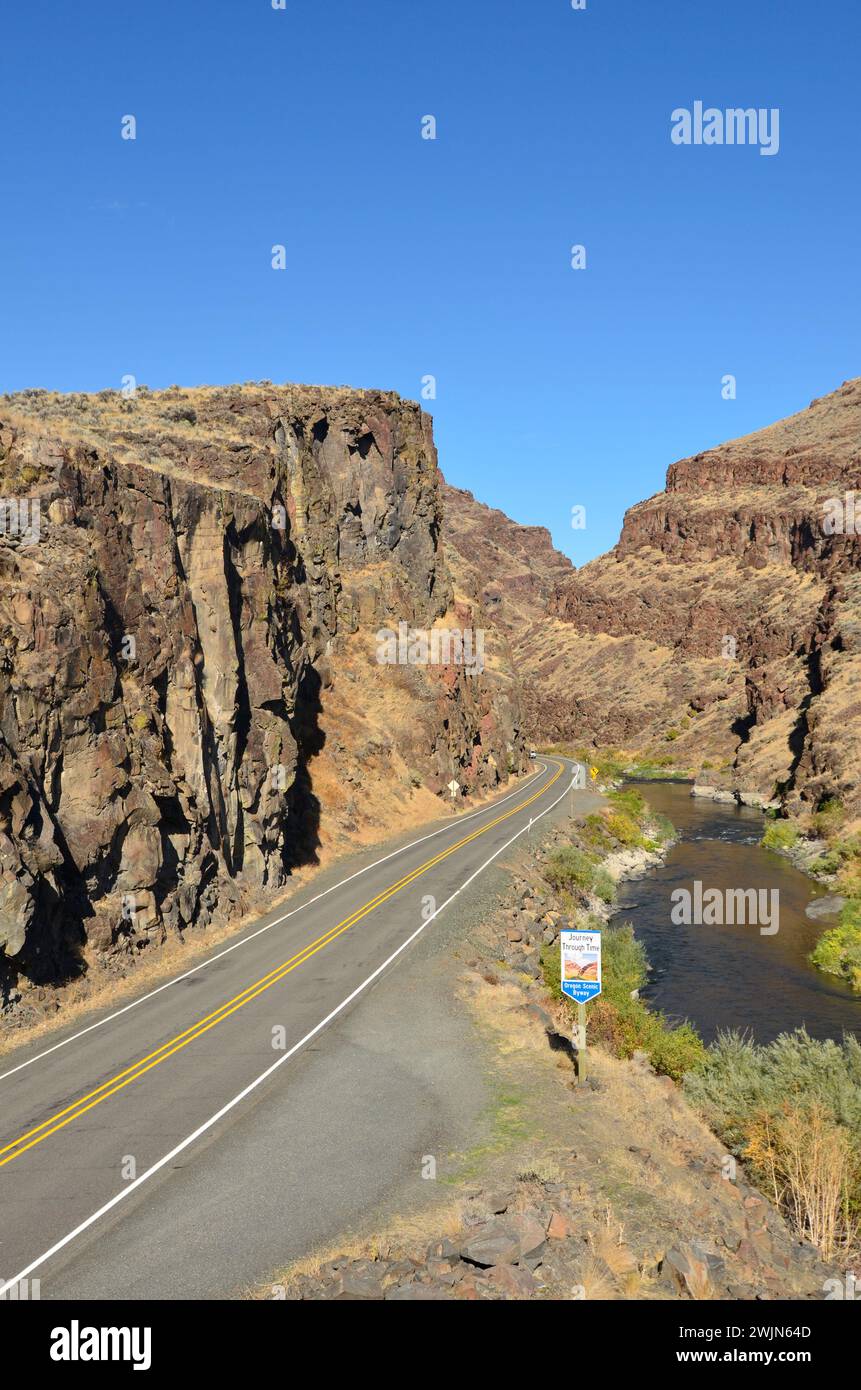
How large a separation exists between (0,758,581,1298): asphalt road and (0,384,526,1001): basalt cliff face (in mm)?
3367

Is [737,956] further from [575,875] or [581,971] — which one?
[581,971]

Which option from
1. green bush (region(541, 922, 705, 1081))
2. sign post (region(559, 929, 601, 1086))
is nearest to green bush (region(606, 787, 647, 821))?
green bush (region(541, 922, 705, 1081))

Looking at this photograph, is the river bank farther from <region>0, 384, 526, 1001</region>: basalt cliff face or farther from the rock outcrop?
the rock outcrop

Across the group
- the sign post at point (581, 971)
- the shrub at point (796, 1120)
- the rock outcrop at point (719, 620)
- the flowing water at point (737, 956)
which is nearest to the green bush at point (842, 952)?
the flowing water at point (737, 956)

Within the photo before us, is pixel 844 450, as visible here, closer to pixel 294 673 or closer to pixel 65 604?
pixel 294 673

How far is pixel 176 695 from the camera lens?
30.0 metres

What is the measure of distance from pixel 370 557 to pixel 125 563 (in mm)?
39743

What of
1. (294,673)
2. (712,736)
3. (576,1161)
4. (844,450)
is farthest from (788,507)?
(576,1161)

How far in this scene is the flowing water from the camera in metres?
29.0

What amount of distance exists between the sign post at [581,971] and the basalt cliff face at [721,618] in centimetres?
6081

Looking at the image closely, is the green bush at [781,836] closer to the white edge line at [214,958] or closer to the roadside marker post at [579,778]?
the roadside marker post at [579,778]

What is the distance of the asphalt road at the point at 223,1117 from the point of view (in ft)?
40.0

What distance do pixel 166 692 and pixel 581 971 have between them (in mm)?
17410
